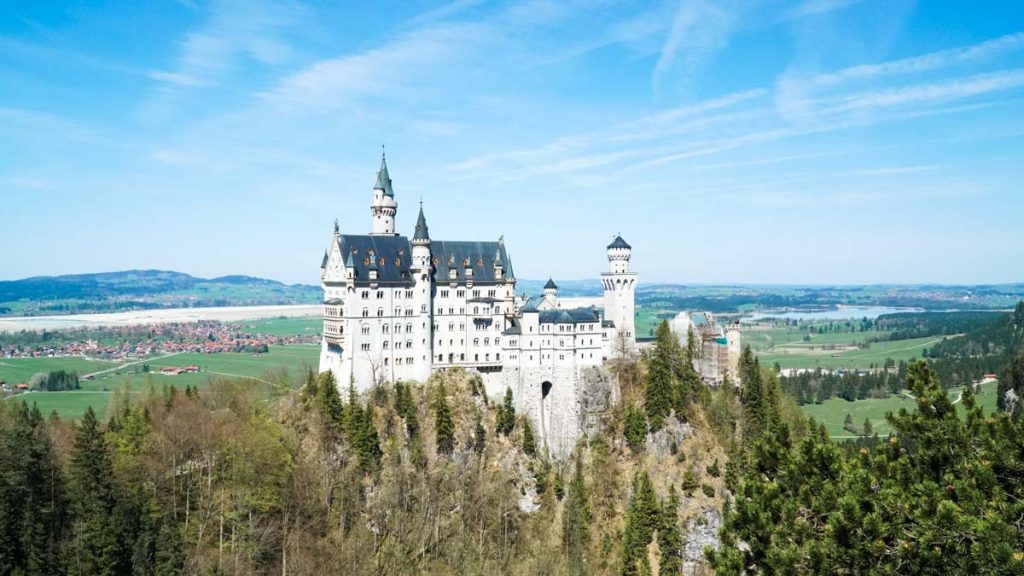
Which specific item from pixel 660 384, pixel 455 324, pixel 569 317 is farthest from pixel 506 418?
pixel 660 384

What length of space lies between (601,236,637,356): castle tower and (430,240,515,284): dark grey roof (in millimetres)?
11623

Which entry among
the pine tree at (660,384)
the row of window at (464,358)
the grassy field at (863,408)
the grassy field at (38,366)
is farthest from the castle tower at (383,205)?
the grassy field at (38,366)

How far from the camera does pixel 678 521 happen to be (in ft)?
246

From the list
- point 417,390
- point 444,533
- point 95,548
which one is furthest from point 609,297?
point 95,548

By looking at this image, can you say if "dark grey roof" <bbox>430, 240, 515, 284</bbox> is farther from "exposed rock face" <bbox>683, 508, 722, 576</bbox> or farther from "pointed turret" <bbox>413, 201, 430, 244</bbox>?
"exposed rock face" <bbox>683, 508, 722, 576</bbox>

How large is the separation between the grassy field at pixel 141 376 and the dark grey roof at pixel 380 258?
22.6m

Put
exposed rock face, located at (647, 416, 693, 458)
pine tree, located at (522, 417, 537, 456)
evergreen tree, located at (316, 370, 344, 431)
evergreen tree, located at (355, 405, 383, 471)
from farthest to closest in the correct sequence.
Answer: pine tree, located at (522, 417, 537, 456) < exposed rock face, located at (647, 416, 693, 458) < evergreen tree, located at (316, 370, 344, 431) < evergreen tree, located at (355, 405, 383, 471)

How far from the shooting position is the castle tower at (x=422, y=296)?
82812mm

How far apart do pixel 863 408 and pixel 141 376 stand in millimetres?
151027

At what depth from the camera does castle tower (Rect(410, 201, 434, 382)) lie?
82.8 meters

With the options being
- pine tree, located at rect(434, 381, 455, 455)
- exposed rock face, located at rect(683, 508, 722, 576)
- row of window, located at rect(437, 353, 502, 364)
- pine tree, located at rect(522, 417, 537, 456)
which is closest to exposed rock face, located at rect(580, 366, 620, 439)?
pine tree, located at rect(522, 417, 537, 456)

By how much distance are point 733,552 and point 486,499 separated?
53.8 m

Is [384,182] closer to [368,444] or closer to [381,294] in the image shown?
[381,294]

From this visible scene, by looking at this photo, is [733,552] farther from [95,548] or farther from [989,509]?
[95,548]
